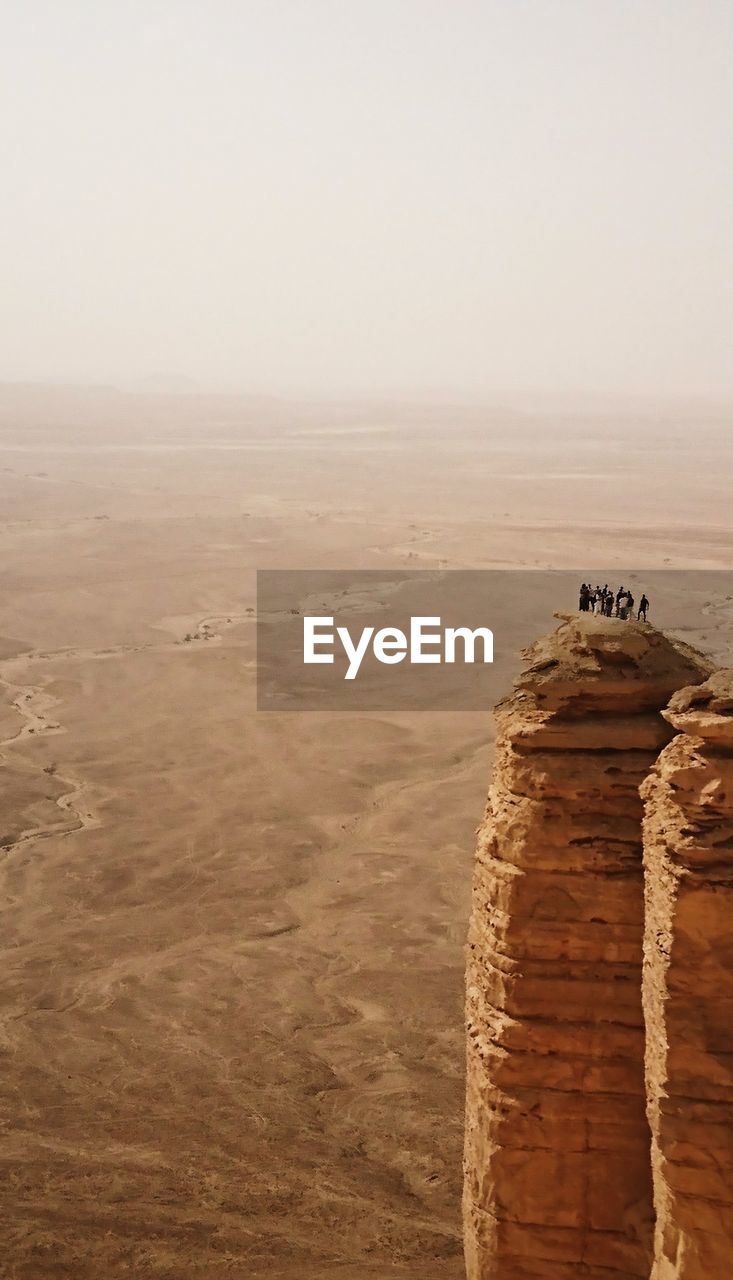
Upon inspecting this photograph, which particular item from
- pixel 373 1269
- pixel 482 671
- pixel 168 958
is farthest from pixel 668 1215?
pixel 482 671

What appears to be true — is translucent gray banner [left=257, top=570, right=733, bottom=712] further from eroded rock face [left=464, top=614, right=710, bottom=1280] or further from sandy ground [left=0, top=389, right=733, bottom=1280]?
eroded rock face [left=464, top=614, right=710, bottom=1280]

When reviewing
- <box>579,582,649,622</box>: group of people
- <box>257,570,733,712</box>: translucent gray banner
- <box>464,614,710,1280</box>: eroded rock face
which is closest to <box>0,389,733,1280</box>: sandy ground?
<box>257,570,733,712</box>: translucent gray banner

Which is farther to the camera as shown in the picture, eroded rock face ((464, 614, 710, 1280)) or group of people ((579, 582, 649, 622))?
group of people ((579, 582, 649, 622))

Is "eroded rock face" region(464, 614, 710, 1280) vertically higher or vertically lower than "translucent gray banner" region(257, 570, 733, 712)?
higher

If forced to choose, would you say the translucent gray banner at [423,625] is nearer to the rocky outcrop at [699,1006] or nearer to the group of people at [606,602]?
the group of people at [606,602]

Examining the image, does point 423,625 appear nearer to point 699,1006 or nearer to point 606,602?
point 606,602

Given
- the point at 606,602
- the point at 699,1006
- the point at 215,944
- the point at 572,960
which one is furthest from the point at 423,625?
the point at 699,1006

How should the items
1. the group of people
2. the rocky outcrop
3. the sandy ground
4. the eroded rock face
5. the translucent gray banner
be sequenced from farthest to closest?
the translucent gray banner
the group of people
the sandy ground
the eroded rock face
the rocky outcrop

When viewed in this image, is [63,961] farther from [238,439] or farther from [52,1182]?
[238,439]
